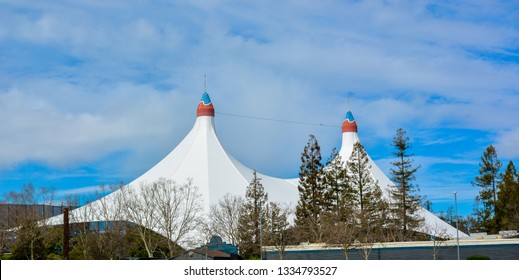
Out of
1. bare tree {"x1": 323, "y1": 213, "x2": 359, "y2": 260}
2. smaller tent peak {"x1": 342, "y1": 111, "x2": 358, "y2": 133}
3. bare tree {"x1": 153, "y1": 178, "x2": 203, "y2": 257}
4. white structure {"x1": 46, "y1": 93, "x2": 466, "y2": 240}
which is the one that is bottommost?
bare tree {"x1": 323, "y1": 213, "x2": 359, "y2": 260}

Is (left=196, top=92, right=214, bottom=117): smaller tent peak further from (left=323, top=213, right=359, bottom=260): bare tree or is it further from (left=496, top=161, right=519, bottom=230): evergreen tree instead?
(left=496, top=161, right=519, bottom=230): evergreen tree

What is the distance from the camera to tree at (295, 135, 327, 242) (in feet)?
115

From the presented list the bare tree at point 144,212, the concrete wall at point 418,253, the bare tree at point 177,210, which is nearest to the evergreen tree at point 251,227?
the concrete wall at point 418,253

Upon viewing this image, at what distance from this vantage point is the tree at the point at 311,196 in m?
34.9

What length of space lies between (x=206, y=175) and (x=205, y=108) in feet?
17.9

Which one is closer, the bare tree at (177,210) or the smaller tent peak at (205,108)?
the bare tree at (177,210)

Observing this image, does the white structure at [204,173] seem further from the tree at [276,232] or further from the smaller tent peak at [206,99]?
the tree at [276,232]

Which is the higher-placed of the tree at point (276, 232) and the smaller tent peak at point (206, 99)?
the smaller tent peak at point (206, 99)

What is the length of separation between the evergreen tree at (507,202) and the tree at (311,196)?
29.7 ft

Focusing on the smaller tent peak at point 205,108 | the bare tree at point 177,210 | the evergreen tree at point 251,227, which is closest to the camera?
the evergreen tree at point 251,227

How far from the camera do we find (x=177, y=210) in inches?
1485

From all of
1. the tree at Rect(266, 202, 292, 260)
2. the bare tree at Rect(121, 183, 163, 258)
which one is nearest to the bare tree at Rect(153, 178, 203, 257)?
the bare tree at Rect(121, 183, 163, 258)

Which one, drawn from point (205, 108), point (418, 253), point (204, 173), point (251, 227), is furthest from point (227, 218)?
point (418, 253)

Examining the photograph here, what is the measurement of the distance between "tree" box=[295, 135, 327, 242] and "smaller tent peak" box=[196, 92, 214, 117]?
9.86 m
